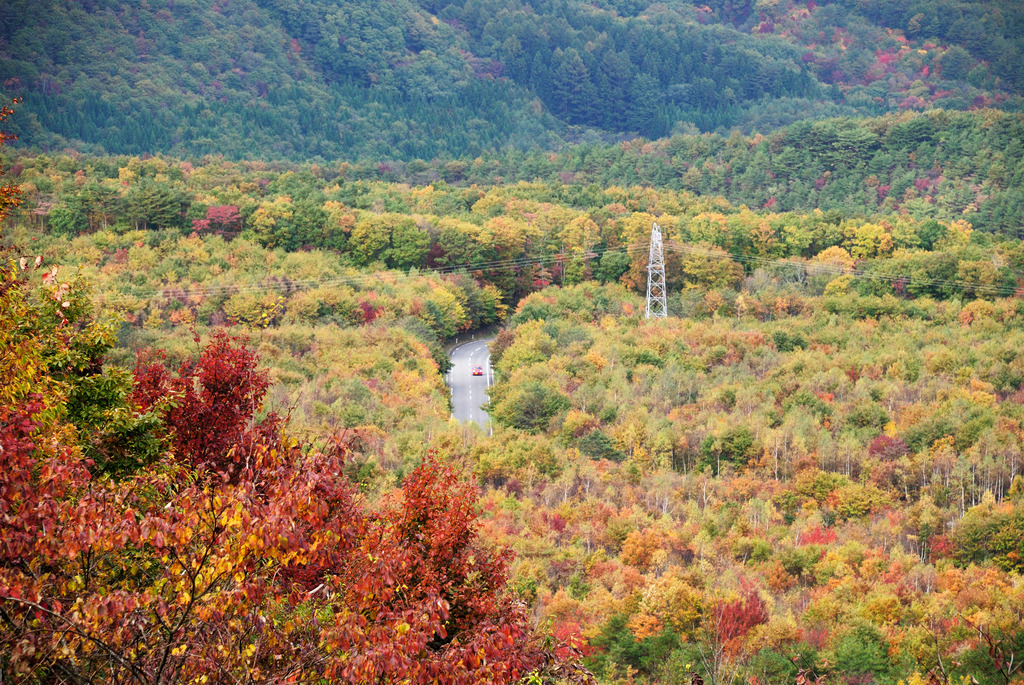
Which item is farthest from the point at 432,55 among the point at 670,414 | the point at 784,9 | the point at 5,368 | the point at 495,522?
the point at 5,368

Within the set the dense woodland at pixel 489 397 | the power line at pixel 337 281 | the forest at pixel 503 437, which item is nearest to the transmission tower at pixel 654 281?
the forest at pixel 503 437

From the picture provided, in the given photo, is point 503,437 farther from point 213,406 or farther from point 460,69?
point 460,69

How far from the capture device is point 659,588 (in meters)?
19.9

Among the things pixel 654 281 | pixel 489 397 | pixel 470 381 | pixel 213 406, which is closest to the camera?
pixel 213 406

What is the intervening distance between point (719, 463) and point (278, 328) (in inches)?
779

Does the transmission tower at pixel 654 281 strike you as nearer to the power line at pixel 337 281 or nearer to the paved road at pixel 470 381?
the power line at pixel 337 281

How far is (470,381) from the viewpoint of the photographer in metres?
43.7

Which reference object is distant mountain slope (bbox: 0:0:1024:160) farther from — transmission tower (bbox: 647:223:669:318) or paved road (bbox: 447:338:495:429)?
transmission tower (bbox: 647:223:669:318)

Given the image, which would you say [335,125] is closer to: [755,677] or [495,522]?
[495,522]

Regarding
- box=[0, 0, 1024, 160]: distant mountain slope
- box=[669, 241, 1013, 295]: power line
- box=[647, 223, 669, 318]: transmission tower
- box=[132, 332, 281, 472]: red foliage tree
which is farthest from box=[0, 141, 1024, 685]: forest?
box=[0, 0, 1024, 160]: distant mountain slope

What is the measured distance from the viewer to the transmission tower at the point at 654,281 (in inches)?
1949

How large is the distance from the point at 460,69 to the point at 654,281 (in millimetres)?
93600

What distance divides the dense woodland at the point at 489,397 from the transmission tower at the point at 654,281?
1.84 meters

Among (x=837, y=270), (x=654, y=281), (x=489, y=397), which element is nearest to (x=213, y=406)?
(x=489, y=397)
